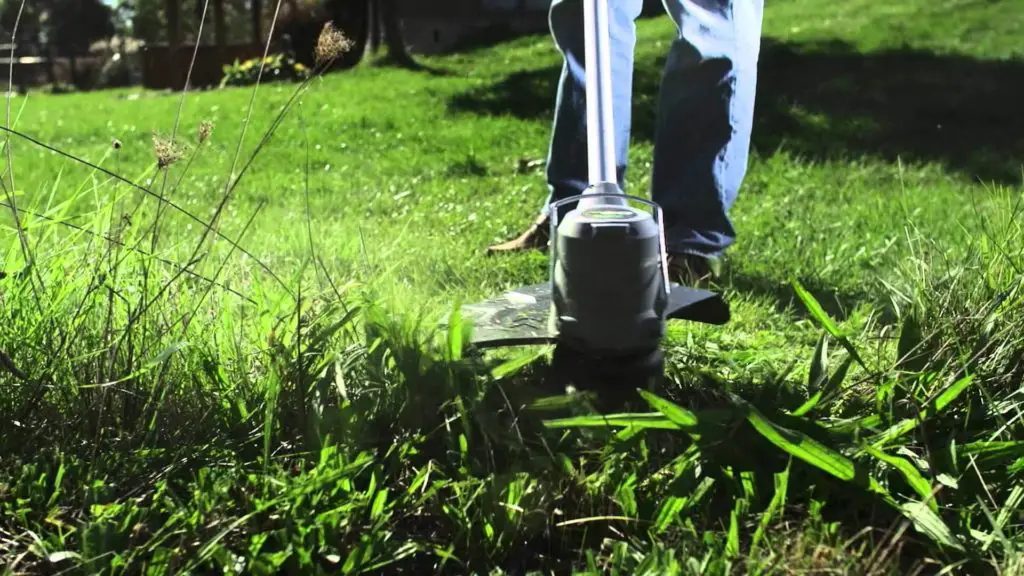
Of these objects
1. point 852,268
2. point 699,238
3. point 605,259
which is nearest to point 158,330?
point 605,259

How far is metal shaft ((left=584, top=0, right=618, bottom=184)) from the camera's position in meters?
1.56

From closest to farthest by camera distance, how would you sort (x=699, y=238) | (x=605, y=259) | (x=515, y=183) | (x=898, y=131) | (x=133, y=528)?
(x=133, y=528) → (x=605, y=259) → (x=699, y=238) → (x=515, y=183) → (x=898, y=131)

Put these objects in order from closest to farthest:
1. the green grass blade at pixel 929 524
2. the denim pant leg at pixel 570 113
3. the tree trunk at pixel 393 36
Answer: the green grass blade at pixel 929 524 < the denim pant leg at pixel 570 113 < the tree trunk at pixel 393 36

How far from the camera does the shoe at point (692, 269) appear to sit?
7.66 feet

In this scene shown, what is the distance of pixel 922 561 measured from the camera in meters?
1.16

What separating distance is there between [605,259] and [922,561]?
533 millimetres

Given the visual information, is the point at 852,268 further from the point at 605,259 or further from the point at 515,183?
the point at 515,183

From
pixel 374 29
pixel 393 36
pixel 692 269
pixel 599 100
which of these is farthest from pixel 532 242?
pixel 374 29

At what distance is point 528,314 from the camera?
1568 mm

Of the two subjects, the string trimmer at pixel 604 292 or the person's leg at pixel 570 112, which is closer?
the string trimmer at pixel 604 292

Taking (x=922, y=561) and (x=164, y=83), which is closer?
(x=922, y=561)

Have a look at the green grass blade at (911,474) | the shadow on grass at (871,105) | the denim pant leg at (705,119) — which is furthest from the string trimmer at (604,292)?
the shadow on grass at (871,105)

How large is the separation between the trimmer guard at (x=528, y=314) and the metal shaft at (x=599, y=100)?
9.0 inches

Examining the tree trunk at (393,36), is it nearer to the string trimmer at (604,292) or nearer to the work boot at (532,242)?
the work boot at (532,242)
